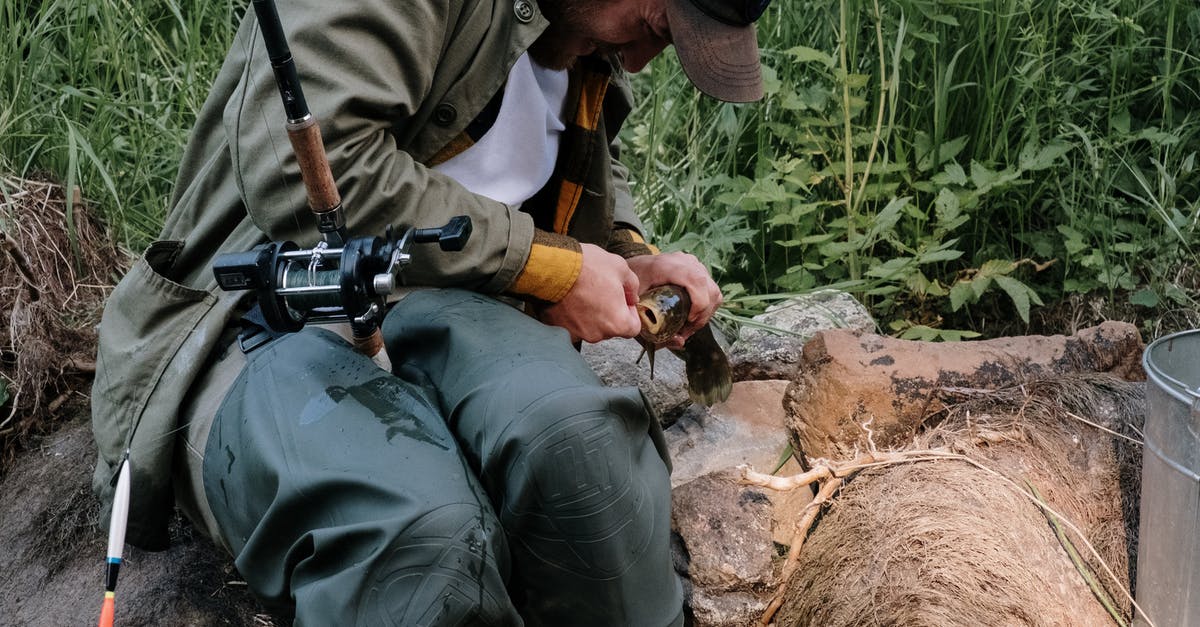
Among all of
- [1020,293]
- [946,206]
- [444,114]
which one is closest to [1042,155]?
[946,206]

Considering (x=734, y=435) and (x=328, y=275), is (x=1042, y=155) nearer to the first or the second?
(x=734, y=435)

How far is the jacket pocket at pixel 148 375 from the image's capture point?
7.20ft

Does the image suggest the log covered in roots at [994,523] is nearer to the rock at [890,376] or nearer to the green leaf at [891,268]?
the rock at [890,376]

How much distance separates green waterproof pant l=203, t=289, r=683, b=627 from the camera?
5.85ft

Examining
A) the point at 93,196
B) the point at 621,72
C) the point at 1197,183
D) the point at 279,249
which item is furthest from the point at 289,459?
the point at 1197,183

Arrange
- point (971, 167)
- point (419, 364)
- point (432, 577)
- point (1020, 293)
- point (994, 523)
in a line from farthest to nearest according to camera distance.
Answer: point (971, 167), point (1020, 293), point (994, 523), point (419, 364), point (432, 577)

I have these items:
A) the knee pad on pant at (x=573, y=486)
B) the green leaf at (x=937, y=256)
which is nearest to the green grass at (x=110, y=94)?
the knee pad on pant at (x=573, y=486)

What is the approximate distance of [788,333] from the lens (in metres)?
3.51

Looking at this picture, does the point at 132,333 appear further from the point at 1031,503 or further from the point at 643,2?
the point at 1031,503

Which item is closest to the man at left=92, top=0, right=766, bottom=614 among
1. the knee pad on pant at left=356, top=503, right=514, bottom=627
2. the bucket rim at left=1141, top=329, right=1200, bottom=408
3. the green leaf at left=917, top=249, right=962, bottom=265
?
the knee pad on pant at left=356, top=503, right=514, bottom=627

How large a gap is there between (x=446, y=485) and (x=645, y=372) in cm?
158

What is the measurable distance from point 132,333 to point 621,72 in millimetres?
1308

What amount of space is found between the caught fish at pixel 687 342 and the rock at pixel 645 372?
8 centimetres

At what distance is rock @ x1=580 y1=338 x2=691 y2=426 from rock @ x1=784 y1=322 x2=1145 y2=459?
47 centimetres
